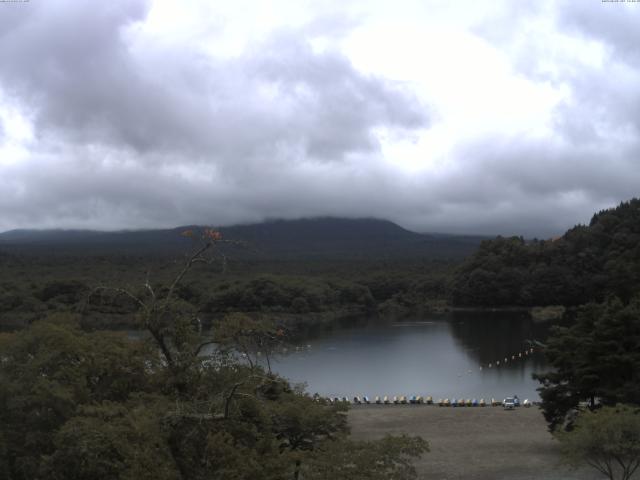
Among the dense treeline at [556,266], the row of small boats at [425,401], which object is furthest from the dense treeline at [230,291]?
the row of small boats at [425,401]

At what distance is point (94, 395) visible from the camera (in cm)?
1295

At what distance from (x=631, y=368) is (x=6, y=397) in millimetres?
15593

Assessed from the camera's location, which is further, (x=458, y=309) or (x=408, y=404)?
(x=458, y=309)

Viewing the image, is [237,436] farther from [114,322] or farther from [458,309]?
[458,309]

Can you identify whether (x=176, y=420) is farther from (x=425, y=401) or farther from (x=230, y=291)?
(x=230, y=291)

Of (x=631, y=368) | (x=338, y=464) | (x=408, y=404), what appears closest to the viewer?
(x=338, y=464)

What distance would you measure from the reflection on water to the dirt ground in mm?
6596

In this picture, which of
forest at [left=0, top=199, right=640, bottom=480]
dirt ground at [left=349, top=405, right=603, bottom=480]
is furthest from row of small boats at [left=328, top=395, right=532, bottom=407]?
forest at [left=0, top=199, right=640, bottom=480]

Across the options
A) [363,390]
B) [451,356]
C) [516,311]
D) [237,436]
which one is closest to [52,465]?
[237,436]

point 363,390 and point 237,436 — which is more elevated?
point 237,436

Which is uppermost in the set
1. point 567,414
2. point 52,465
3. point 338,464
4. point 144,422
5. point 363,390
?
point 144,422

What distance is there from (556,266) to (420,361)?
3868 centimetres

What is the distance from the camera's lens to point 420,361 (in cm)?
4522

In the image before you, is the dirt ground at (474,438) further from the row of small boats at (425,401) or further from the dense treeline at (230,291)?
the dense treeline at (230,291)
